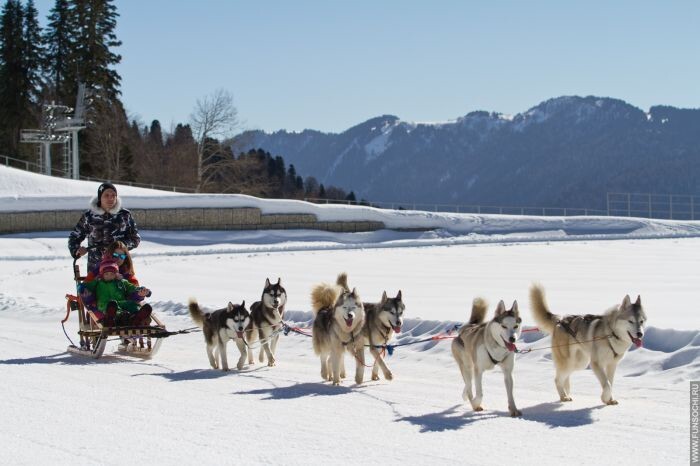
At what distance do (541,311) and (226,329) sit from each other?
11.8 feet

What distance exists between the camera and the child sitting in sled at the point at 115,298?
10.5 m

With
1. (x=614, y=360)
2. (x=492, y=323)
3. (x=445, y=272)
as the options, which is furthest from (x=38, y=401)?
(x=445, y=272)

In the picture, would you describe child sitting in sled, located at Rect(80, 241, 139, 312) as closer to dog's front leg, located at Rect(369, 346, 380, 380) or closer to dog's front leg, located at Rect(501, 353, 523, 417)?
dog's front leg, located at Rect(369, 346, 380, 380)

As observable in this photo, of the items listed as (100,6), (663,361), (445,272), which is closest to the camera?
(663,361)

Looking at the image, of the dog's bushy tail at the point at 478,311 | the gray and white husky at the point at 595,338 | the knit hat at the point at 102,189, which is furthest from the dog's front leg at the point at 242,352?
the gray and white husky at the point at 595,338

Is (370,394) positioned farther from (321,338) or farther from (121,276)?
(121,276)

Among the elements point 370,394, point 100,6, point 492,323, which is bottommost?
point 370,394

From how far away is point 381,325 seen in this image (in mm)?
9227

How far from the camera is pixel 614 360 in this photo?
7793 mm

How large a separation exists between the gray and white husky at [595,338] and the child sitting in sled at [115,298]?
4.87m

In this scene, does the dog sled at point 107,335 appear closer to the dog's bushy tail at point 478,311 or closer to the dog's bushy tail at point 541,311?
the dog's bushy tail at point 478,311

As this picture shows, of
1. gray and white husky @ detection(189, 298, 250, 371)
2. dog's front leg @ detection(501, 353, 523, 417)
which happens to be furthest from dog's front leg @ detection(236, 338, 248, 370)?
dog's front leg @ detection(501, 353, 523, 417)

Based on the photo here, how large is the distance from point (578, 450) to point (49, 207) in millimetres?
33454

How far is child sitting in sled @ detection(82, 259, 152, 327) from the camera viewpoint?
1048 centimetres
